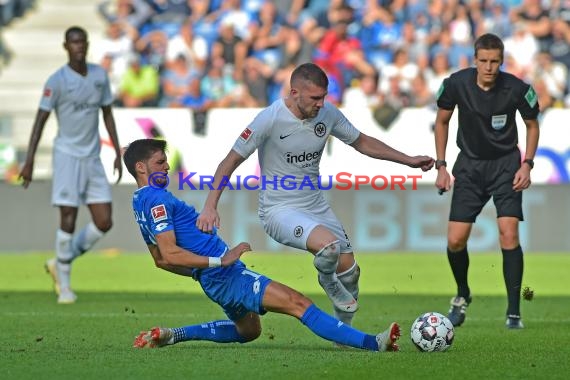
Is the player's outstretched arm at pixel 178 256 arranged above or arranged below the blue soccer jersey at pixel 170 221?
below

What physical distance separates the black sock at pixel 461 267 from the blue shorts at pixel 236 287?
2.65m

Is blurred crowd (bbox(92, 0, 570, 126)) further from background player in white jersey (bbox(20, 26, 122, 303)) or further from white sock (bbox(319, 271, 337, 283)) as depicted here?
white sock (bbox(319, 271, 337, 283))

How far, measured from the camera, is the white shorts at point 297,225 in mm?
8664

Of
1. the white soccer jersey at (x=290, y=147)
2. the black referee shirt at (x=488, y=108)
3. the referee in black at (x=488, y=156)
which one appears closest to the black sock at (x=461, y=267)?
the referee in black at (x=488, y=156)

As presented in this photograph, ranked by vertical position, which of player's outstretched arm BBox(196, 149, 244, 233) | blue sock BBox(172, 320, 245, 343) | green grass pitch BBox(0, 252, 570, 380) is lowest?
green grass pitch BBox(0, 252, 570, 380)

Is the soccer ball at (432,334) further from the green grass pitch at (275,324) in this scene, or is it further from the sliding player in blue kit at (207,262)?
the sliding player in blue kit at (207,262)

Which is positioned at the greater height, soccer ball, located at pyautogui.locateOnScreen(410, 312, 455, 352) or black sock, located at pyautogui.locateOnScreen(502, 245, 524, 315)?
black sock, located at pyautogui.locateOnScreen(502, 245, 524, 315)

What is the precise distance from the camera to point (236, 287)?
801cm

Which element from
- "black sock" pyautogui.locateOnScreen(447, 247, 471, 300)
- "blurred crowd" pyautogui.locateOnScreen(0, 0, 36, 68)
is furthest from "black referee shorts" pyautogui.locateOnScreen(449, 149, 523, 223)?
"blurred crowd" pyautogui.locateOnScreen(0, 0, 36, 68)

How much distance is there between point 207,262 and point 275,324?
2783 millimetres

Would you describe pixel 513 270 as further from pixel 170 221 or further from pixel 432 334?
pixel 170 221

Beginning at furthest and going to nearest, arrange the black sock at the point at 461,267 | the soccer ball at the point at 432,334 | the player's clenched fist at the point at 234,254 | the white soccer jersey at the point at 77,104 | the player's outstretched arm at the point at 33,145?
the white soccer jersey at the point at 77,104 < the player's outstretched arm at the point at 33,145 < the black sock at the point at 461,267 < the soccer ball at the point at 432,334 < the player's clenched fist at the point at 234,254

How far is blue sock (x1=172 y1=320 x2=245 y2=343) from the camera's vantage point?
8.45 meters

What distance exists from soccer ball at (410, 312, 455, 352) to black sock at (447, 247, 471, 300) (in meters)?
2.15
